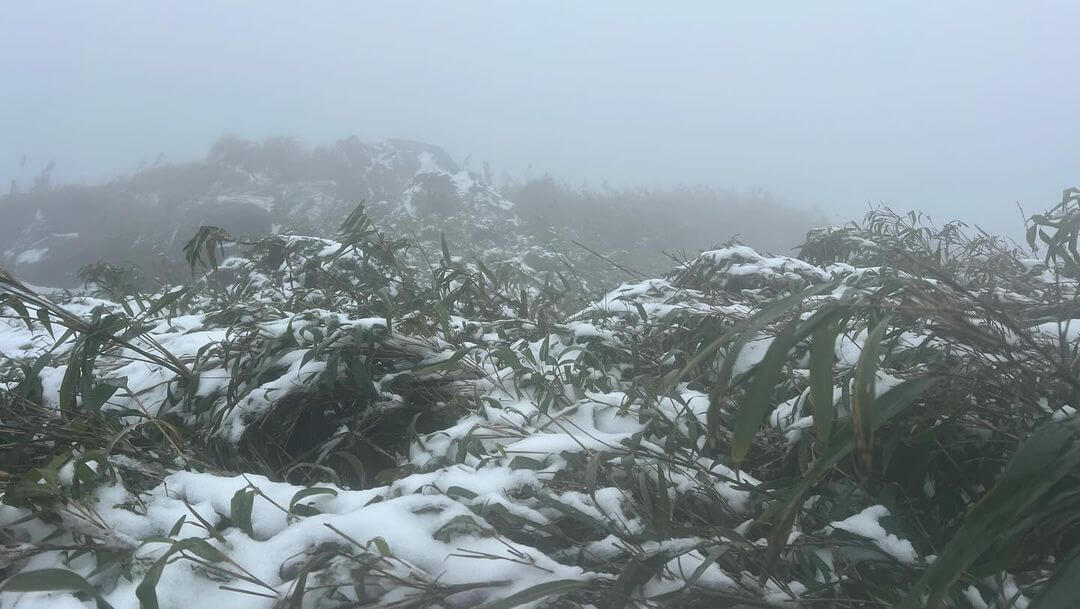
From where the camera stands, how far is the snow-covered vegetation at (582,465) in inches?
25.1

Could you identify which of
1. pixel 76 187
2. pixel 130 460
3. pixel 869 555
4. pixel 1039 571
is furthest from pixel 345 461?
pixel 76 187

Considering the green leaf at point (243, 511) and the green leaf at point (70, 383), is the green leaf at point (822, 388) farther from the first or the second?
the green leaf at point (70, 383)

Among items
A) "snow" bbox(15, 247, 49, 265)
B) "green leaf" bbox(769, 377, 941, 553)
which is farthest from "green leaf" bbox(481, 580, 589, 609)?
"snow" bbox(15, 247, 49, 265)

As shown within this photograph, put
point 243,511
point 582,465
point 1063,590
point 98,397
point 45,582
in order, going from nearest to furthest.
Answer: point 1063,590 → point 45,582 → point 243,511 → point 582,465 → point 98,397

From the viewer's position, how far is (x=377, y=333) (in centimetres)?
161

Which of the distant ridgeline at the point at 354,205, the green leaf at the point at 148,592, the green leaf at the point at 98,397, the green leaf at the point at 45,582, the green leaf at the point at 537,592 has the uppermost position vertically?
the green leaf at the point at 537,592

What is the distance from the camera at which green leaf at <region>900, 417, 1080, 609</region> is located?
49 centimetres

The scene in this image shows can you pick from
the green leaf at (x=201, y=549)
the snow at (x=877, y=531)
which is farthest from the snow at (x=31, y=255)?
the snow at (x=877, y=531)

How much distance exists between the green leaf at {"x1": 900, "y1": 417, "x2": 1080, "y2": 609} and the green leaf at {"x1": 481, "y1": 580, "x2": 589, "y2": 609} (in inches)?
13.6

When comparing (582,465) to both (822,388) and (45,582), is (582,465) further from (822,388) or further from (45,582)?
(45,582)

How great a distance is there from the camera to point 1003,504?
0.51m

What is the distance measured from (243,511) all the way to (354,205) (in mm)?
9715

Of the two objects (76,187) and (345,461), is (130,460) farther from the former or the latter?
(76,187)

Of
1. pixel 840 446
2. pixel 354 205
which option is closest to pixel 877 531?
pixel 840 446
